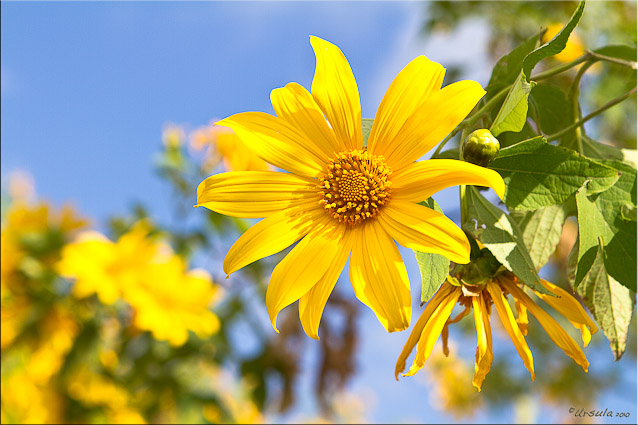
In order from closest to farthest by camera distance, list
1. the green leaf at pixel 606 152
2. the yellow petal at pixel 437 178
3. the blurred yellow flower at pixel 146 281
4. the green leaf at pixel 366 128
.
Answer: the yellow petal at pixel 437 178 < the green leaf at pixel 366 128 < the green leaf at pixel 606 152 < the blurred yellow flower at pixel 146 281

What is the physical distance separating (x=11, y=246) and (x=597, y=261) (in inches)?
59.1

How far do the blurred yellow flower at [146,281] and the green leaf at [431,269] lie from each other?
44.4 inches

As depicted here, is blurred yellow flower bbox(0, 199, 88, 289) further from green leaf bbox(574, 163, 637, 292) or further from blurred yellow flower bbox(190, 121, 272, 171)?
green leaf bbox(574, 163, 637, 292)

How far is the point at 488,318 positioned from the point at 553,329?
0.18 feet

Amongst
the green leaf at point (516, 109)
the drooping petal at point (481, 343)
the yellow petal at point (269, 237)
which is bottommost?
the drooping petal at point (481, 343)

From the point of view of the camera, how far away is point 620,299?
1.71ft

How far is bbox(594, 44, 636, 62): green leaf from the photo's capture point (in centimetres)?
64

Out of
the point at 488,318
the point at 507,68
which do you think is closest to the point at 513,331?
the point at 488,318

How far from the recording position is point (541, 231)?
21.8 inches

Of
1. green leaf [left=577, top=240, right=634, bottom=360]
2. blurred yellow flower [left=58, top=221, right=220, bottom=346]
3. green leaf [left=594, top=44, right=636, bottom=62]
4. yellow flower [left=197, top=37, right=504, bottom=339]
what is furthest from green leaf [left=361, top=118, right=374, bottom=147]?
blurred yellow flower [left=58, top=221, right=220, bottom=346]

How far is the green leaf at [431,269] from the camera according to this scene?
0.41 metres

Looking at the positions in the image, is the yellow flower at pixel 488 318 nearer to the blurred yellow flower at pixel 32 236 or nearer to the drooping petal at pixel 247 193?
the drooping petal at pixel 247 193

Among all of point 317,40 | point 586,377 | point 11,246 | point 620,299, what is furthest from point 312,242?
point 586,377

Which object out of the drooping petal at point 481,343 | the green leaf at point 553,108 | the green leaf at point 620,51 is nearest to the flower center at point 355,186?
the drooping petal at point 481,343
